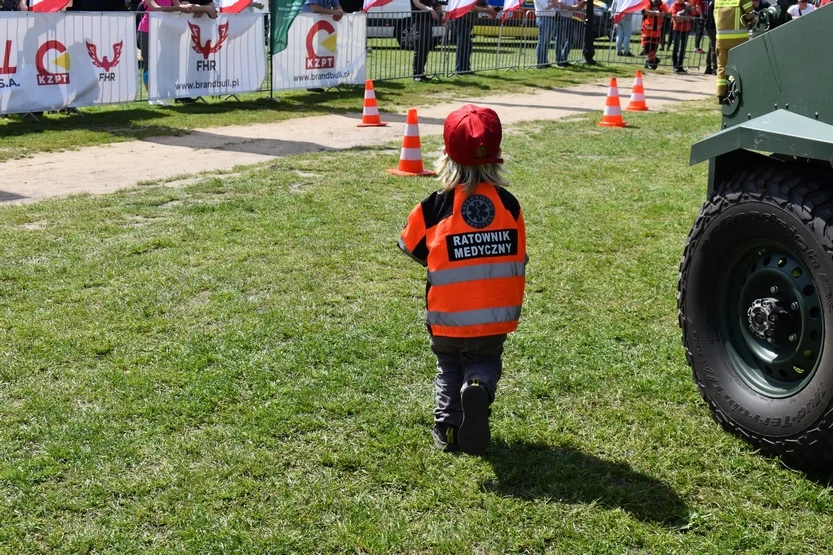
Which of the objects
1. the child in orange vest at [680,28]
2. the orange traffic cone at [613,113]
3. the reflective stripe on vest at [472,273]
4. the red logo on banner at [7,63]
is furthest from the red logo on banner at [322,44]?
the reflective stripe on vest at [472,273]

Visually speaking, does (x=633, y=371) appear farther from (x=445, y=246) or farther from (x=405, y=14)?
(x=405, y=14)

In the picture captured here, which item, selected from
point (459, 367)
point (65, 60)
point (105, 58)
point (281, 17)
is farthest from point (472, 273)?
point (281, 17)

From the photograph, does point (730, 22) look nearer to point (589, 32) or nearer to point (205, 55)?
point (205, 55)

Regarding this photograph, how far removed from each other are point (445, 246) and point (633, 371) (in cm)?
156

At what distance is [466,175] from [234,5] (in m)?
12.3

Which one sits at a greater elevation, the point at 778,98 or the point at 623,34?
the point at 623,34

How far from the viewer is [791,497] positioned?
11.8 ft

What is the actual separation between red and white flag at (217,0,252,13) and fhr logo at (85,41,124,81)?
7.68 feet

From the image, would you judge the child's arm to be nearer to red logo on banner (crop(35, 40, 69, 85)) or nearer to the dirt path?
the dirt path

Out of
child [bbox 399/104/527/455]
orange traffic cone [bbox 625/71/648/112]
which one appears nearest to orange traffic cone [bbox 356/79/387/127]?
orange traffic cone [bbox 625/71/648/112]

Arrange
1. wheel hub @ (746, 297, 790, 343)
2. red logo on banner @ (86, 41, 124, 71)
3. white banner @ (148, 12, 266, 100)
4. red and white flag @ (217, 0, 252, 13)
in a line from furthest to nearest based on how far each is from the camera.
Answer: red and white flag @ (217, 0, 252, 13), white banner @ (148, 12, 266, 100), red logo on banner @ (86, 41, 124, 71), wheel hub @ (746, 297, 790, 343)

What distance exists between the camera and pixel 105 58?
13.2 metres

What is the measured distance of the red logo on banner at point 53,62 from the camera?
12.3 m

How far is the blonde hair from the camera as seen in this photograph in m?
3.86
